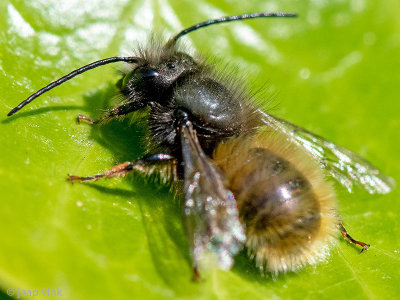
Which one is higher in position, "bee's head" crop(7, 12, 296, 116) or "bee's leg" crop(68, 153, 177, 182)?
"bee's head" crop(7, 12, 296, 116)

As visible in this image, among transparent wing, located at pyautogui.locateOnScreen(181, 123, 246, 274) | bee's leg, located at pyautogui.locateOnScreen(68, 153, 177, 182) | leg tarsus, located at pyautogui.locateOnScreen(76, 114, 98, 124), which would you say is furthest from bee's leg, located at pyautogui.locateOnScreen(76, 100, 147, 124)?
transparent wing, located at pyautogui.locateOnScreen(181, 123, 246, 274)

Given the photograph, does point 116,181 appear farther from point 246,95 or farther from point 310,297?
point 310,297

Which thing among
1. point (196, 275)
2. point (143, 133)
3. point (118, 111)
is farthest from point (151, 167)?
point (196, 275)


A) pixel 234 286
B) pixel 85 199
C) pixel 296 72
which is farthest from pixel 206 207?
pixel 296 72

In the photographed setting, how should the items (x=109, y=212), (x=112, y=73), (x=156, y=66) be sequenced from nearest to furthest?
1. (x=109, y=212)
2. (x=156, y=66)
3. (x=112, y=73)

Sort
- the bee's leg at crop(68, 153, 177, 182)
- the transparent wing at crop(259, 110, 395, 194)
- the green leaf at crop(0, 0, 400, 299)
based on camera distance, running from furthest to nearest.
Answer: the transparent wing at crop(259, 110, 395, 194)
the bee's leg at crop(68, 153, 177, 182)
the green leaf at crop(0, 0, 400, 299)

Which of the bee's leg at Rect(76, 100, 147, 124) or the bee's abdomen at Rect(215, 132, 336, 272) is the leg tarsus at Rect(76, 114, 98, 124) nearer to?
the bee's leg at Rect(76, 100, 147, 124)
